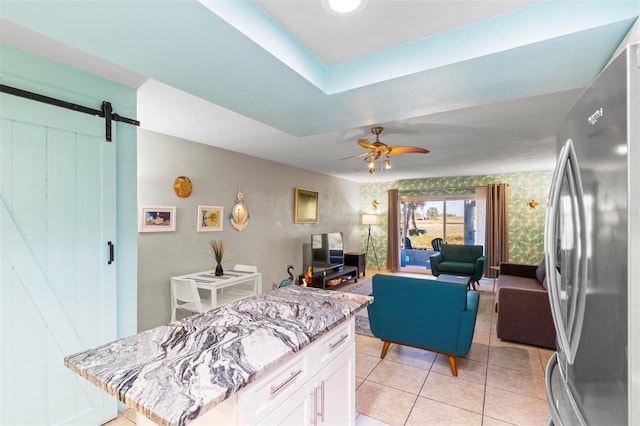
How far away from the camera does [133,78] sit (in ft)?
6.82

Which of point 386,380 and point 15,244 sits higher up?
point 15,244

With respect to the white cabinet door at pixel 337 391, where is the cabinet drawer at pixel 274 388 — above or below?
above

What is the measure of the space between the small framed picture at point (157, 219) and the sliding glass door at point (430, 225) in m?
5.79

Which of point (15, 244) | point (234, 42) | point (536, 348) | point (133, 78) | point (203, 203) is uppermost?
point (133, 78)

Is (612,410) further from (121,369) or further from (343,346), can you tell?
(121,369)

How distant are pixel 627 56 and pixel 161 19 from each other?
147 cm

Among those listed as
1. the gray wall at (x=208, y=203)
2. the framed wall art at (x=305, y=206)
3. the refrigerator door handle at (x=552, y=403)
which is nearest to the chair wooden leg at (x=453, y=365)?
the refrigerator door handle at (x=552, y=403)

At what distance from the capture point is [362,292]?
573 cm

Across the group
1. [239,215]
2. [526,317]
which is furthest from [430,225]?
[239,215]

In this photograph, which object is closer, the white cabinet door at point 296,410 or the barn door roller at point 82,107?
the white cabinet door at point 296,410

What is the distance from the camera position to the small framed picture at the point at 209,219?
3.87 m

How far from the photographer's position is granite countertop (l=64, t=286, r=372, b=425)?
33.4 inches

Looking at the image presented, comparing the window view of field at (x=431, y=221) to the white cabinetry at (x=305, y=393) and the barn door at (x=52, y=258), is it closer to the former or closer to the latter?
the white cabinetry at (x=305, y=393)

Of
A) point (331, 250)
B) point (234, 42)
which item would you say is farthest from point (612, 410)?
point (331, 250)
